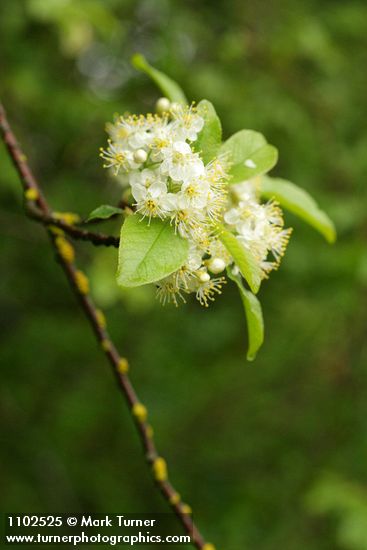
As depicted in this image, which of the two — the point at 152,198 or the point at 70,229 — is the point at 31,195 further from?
the point at 152,198

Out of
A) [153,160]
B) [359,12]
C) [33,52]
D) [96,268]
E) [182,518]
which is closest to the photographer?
[153,160]

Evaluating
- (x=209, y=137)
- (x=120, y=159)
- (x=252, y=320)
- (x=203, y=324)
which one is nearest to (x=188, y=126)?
(x=209, y=137)

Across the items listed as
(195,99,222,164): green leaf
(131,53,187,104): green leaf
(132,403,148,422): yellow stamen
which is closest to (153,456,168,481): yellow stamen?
(132,403,148,422): yellow stamen

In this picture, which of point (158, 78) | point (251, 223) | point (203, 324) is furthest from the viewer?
point (203, 324)

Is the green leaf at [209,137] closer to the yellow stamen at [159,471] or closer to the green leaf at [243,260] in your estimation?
the green leaf at [243,260]

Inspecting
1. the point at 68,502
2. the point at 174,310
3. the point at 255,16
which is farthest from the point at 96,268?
the point at 255,16

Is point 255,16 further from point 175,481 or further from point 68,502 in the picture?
point 68,502

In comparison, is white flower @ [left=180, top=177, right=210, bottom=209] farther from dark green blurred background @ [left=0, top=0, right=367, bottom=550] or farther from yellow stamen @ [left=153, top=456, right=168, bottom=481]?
dark green blurred background @ [left=0, top=0, right=367, bottom=550]
